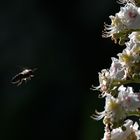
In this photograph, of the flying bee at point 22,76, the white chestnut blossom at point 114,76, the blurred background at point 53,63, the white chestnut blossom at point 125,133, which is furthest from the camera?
the blurred background at point 53,63

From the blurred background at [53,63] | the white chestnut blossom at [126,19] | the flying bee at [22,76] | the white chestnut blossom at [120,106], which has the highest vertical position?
the blurred background at [53,63]

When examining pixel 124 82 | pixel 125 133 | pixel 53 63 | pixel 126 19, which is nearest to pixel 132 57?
pixel 124 82

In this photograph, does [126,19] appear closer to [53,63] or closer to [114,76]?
[114,76]

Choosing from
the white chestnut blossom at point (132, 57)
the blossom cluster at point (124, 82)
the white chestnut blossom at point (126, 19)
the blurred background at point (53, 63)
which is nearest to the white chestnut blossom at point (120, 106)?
the blossom cluster at point (124, 82)

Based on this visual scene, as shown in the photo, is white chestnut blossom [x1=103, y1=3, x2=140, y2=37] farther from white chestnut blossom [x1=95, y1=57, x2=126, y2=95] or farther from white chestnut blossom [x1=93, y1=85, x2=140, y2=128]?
white chestnut blossom [x1=93, y1=85, x2=140, y2=128]

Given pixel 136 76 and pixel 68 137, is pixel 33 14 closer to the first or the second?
pixel 68 137

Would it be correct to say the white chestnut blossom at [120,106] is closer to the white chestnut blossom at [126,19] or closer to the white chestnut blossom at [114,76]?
the white chestnut blossom at [114,76]

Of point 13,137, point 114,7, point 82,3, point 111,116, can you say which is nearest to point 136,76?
point 111,116
